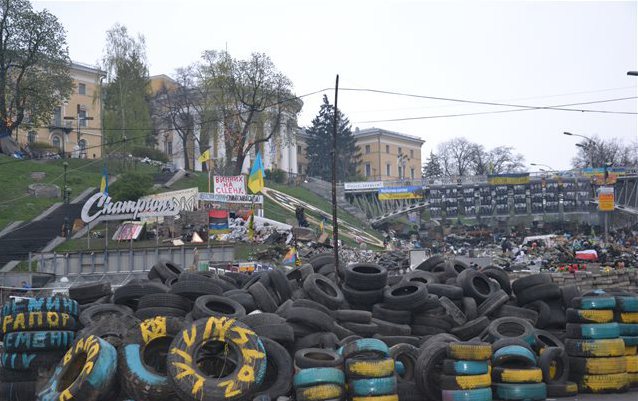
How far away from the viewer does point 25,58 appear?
63438 millimetres

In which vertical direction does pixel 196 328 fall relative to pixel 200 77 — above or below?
below

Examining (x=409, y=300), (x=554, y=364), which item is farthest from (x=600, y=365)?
(x=409, y=300)

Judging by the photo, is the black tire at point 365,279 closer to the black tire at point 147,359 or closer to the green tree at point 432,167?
the black tire at point 147,359

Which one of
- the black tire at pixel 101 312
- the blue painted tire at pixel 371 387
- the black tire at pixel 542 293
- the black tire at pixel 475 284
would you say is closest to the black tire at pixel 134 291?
the black tire at pixel 101 312

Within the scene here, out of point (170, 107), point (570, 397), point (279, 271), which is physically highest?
point (170, 107)

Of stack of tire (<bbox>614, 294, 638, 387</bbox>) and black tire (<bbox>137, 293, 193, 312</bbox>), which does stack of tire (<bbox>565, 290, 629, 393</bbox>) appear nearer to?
stack of tire (<bbox>614, 294, 638, 387</bbox>)

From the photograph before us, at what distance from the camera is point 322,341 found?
12.5 metres

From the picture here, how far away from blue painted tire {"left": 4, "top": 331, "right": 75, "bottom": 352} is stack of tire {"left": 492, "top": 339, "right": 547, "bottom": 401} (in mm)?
7637

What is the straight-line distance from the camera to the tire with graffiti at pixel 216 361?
9.61 metres

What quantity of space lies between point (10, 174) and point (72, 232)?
1869cm

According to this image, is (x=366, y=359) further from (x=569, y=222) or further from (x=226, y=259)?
(x=569, y=222)

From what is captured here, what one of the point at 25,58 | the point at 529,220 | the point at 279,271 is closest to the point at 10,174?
the point at 25,58

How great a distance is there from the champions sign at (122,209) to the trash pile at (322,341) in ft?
74.2

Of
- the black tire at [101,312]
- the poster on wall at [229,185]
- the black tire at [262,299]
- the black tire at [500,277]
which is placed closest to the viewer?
the black tire at [101,312]
